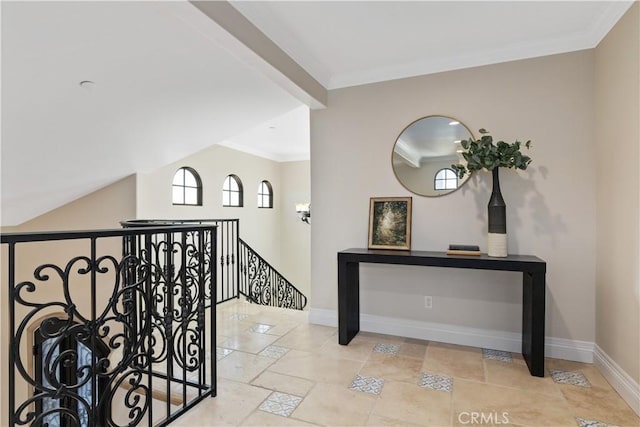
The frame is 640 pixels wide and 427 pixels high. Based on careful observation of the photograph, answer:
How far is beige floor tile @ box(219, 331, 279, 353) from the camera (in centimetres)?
308

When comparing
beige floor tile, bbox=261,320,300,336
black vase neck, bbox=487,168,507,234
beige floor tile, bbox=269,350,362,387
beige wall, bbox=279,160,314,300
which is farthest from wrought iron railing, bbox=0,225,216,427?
beige wall, bbox=279,160,314,300

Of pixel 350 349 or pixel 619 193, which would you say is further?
pixel 350 349

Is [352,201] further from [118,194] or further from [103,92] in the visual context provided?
[118,194]

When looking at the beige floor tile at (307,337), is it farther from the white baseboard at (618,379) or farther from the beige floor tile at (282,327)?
the white baseboard at (618,379)

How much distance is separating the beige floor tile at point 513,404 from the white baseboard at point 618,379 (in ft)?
1.26

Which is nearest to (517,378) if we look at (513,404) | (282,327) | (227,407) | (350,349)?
(513,404)

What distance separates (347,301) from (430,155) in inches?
61.3

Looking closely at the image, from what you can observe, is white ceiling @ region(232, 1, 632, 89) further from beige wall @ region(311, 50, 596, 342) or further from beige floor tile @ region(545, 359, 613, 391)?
beige floor tile @ region(545, 359, 613, 391)

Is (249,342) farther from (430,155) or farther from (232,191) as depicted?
(232,191)

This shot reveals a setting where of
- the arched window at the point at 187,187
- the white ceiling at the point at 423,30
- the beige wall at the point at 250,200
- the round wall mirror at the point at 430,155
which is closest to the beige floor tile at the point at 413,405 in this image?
the round wall mirror at the point at 430,155

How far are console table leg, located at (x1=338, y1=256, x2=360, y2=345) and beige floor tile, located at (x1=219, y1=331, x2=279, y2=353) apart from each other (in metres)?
A: 0.68

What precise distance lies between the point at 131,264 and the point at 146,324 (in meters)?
0.35

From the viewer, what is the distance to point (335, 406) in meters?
2.15

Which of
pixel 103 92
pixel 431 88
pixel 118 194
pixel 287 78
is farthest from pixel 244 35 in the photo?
pixel 118 194
